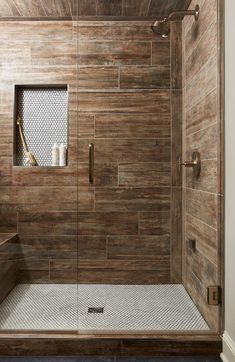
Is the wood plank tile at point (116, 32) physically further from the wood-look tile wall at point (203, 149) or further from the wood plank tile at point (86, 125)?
the wood plank tile at point (86, 125)

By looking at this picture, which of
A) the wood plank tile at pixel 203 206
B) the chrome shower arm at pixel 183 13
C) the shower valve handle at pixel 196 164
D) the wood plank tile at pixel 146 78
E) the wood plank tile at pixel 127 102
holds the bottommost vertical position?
the wood plank tile at pixel 203 206

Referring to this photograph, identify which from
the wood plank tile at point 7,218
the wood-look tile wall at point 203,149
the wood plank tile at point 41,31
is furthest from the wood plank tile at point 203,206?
the wood plank tile at point 41,31

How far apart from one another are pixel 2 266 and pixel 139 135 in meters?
1.36

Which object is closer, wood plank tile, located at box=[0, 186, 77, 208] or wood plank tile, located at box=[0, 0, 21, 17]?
wood plank tile, located at box=[0, 0, 21, 17]

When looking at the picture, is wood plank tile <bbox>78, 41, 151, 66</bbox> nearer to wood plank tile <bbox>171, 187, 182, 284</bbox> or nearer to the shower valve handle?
the shower valve handle

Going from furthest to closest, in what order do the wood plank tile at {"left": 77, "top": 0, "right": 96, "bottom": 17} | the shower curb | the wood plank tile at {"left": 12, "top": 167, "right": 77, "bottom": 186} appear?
1. the wood plank tile at {"left": 12, "top": 167, "right": 77, "bottom": 186}
2. the wood plank tile at {"left": 77, "top": 0, "right": 96, "bottom": 17}
3. the shower curb

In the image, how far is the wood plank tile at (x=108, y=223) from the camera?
2.55 m

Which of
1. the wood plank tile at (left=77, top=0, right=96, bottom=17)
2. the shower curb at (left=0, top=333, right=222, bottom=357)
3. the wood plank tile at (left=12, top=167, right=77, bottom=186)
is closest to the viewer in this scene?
the shower curb at (left=0, top=333, right=222, bottom=357)

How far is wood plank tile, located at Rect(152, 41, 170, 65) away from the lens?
255cm

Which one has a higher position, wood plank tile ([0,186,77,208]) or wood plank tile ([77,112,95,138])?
wood plank tile ([77,112,95,138])

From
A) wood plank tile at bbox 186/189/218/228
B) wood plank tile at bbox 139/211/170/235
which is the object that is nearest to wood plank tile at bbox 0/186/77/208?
wood plank tile at bbox 139/211/170/235

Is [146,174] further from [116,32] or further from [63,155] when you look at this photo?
[116,32]

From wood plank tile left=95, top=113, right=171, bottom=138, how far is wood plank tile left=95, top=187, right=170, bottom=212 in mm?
410

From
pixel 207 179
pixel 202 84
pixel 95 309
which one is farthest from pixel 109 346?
pixel 202 84
